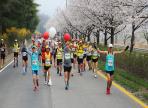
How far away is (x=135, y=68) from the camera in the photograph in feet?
73.7

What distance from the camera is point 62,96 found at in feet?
51.0

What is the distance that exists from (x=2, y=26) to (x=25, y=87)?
41149 millimetres

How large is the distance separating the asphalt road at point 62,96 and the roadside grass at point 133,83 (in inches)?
23.9

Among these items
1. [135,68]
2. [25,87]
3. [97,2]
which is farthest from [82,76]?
[97,2]

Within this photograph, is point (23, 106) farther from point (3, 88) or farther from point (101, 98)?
point (3, 88)

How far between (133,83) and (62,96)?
4952mm

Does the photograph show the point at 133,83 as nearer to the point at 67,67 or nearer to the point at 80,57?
the point at 67,67

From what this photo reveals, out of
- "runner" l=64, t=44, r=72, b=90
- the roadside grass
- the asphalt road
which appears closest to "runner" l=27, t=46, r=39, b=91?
the asphalt road

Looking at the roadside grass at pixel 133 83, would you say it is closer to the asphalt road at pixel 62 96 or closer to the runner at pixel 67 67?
the asphalt road at pixel 62 96

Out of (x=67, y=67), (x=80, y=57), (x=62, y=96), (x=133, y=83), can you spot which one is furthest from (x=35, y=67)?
(x=80, y=57)

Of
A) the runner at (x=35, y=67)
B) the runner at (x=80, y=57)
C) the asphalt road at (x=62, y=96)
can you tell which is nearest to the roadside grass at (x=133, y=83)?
the asphalt road at (x=62, y=96)

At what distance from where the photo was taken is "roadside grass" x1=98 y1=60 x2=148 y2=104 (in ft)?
52.6

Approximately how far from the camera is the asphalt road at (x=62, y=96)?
13.7 meters

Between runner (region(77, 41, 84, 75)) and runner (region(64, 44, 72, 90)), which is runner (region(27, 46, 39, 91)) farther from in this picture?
runner (region(77, 41, 84, 75))
